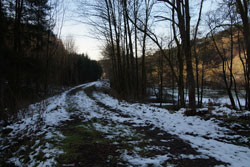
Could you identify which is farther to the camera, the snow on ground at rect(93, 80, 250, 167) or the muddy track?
the snow on ground at rect(93, 80, 250, 167)

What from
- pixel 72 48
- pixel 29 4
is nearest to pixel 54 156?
pixel 29 4

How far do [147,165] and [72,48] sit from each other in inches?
1850

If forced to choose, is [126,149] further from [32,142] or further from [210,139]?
[32,142]

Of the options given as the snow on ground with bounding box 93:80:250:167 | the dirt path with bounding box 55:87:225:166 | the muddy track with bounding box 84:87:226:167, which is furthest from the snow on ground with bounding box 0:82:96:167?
the snow on ground with bounding box 93:80:250:167

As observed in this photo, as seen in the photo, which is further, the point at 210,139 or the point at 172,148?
the point at 210,139

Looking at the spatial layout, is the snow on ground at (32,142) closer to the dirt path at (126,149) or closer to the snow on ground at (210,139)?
the dirt path at (126,149)

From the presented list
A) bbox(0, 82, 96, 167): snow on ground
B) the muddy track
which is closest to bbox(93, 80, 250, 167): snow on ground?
the muddy track

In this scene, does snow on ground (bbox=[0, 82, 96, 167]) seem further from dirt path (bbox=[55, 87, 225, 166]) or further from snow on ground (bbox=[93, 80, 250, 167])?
snow on ground (bbox=[93, 80, 250, 167])

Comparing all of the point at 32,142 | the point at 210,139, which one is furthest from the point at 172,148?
the point at 32,142

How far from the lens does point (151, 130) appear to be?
4.82m

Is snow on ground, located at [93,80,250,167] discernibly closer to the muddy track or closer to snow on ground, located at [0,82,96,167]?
the muddy track

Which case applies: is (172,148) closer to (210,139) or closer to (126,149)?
(126,149)

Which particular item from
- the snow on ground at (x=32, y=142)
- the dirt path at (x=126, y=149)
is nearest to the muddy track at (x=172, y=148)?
the dirt path at (x=126, y=149)

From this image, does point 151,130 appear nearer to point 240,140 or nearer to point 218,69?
point 240,140
